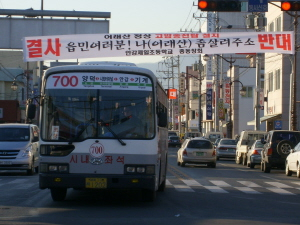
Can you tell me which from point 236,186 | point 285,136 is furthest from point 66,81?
point 285,136

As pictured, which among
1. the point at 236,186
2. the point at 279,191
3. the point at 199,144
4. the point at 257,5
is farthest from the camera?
the point at 199,144

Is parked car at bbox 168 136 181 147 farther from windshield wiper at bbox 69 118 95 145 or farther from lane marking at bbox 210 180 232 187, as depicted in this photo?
windshield wiper at bbox 69 118 95 145

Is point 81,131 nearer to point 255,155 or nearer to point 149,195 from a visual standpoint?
point 149,195

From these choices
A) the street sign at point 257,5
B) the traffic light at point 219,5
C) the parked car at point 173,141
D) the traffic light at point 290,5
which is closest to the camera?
the traffic light at point 219,5

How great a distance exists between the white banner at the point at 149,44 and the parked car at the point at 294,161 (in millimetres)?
4660

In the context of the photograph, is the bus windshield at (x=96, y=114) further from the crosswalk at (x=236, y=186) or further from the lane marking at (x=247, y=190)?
the lane marking at (x=247, y=190)

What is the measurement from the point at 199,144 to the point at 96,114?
19894 millimetres

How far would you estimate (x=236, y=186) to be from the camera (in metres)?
19.6

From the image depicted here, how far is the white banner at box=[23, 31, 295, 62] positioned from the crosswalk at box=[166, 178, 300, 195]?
738cm

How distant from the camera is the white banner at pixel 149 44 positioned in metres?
26.9

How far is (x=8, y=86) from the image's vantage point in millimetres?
78312

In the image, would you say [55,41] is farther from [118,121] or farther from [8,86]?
[8,86]

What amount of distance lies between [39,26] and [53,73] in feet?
78.3

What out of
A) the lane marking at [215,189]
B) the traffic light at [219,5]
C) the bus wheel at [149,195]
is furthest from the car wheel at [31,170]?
the bus wheel at [149,195]
